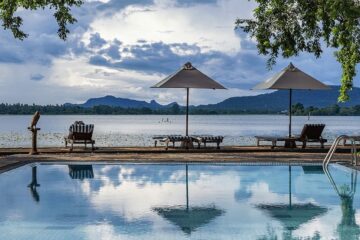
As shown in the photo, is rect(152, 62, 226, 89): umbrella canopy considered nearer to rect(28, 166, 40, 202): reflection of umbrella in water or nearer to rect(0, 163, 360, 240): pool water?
rect(0, 163, 360, 240): pool water

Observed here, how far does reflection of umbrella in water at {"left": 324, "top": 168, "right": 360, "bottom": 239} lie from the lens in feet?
24.9

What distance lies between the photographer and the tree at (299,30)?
1639 cm

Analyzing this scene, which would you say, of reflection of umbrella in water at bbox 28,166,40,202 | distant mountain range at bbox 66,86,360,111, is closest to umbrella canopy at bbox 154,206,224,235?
reflection of umbrella in water at bbox 28,166,40,202

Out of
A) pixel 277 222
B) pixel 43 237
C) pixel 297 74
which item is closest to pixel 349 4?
pixel 297 74

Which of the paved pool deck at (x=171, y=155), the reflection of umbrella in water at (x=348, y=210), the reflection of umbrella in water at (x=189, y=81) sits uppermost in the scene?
the reflection of umbrella in water at (x=189, y=81)

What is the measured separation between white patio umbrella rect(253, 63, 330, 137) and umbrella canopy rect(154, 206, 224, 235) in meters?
9.34

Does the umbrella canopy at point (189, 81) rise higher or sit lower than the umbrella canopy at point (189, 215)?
higher

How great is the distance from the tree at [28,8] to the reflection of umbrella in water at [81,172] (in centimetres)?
374

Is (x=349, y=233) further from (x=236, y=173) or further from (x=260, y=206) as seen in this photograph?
(x=236, y=173)

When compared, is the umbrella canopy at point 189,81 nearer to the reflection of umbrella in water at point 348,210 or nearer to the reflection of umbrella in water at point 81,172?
the reflection of umbrella in water at point 81,172

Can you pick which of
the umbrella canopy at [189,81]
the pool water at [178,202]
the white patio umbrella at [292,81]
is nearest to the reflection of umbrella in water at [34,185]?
the pool water at [178,202]

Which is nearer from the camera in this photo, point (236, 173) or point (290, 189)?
point (290, 189)

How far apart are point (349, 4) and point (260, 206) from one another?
6.96 meters

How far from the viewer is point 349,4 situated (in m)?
14.7
